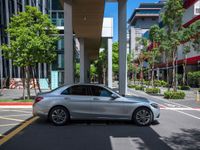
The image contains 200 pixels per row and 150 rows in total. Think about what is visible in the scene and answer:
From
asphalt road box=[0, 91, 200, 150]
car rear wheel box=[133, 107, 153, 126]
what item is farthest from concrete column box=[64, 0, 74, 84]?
car rear wheel box=[133, 107, 153, 126]

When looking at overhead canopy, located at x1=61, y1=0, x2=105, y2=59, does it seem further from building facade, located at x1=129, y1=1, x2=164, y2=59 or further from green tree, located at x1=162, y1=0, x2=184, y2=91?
building facade, located at x1=129, y1=1, x2=164, y2=59

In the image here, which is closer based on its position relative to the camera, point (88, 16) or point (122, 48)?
point (122, 48)

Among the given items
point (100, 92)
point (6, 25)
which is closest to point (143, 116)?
point (100, 92)

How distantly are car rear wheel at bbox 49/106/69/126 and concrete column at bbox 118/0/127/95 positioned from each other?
6068 millimetres

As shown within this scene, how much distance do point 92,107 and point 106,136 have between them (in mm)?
1908

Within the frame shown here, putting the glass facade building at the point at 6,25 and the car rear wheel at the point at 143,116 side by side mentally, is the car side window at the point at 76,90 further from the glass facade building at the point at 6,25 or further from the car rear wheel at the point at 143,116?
the glass facade building at the point at 6,25

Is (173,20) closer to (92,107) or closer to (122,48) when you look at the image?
(122,48)

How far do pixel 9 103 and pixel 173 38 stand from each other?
1533 centimetres

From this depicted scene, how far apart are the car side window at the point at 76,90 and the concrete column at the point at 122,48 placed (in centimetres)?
560

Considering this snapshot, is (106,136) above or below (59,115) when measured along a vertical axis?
below

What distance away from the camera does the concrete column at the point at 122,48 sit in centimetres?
1669

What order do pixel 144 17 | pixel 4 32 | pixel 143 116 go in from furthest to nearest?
1. pixel 144 17
2. pixel 4 32
3. pixel 143 116

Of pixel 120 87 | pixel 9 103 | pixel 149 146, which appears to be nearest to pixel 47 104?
pixel 149 146

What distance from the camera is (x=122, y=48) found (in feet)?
55.3
